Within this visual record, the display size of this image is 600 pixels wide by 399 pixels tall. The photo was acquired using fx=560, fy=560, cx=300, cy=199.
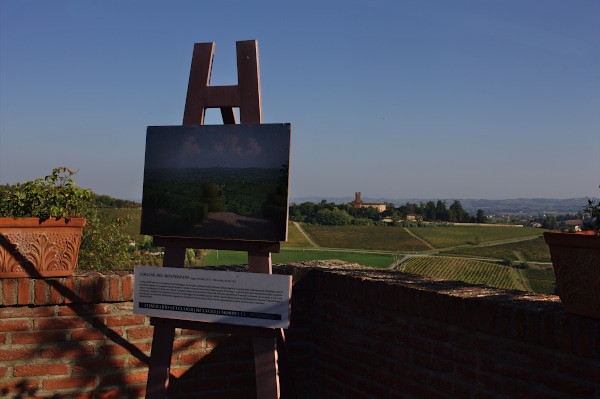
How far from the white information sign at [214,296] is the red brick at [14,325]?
639 mm

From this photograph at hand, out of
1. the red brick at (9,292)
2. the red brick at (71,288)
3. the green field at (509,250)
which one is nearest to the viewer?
the red brick at (9,292)

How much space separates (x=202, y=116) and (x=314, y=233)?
719 inches

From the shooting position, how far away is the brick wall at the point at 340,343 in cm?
245

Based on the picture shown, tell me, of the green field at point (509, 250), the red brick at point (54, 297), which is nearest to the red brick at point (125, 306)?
the red brick at point (54, 297)

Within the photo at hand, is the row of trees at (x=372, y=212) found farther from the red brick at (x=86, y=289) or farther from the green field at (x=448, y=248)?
the red brick at (x=86, y=289)

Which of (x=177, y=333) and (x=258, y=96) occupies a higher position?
(x=258, y=96)

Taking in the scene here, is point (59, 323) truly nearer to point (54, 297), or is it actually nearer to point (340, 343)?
point (54, 297)

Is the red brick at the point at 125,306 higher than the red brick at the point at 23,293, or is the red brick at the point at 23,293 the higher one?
the red brick at the point at 23,293

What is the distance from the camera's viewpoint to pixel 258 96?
130 inches

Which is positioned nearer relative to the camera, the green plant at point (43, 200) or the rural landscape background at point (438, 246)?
the green plant at point (43, 200)

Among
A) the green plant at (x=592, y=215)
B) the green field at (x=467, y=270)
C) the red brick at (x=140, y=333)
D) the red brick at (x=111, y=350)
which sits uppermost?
the green plant at (x=592, y=215)

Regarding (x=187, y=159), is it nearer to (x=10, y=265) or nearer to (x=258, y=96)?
(x=258, y=96)

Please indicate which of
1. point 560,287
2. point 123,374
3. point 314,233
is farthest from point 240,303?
point 314,233

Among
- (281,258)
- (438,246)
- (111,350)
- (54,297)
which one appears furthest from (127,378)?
(438,246)
